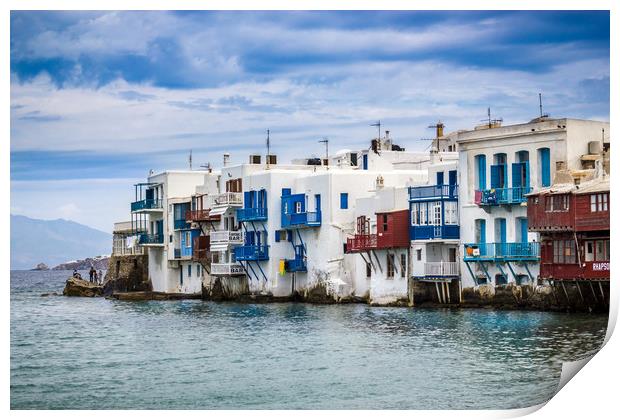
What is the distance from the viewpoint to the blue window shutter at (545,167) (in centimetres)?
4172

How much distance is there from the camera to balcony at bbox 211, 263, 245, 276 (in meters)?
57.1

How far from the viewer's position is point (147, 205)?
2608 inches

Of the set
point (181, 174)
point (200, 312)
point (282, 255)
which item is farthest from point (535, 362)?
point (181, 174)

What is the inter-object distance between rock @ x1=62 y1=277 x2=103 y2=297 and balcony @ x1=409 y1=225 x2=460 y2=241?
85.2 ft

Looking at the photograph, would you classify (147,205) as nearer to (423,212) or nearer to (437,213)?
(423,212)

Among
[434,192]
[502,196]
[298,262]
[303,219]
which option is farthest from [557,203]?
[298,262]

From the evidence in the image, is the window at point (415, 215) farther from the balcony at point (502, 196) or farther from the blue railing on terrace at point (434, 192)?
the balcony at point (502, 196)

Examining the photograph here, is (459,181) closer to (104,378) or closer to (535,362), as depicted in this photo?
(535,362)

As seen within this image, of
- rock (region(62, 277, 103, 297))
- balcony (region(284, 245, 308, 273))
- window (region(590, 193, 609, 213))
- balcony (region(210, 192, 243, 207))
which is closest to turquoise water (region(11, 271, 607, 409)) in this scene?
window (region(590, 193, 609, 213))

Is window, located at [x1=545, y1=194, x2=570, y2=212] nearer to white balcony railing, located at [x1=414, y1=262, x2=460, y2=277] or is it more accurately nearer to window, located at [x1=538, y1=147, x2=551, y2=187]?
window, located at [x1=538, y1=147, x2=551, y2=187]

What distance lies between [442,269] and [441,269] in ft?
0.09

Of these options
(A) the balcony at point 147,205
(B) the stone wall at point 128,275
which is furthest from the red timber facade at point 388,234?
(B) the stone wall at point 128,275

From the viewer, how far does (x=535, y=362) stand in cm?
3161

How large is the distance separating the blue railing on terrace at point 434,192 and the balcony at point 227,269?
1170 centimetres
